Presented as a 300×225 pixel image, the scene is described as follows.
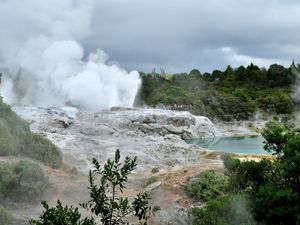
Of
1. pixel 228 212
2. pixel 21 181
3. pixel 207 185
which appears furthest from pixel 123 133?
pixel 228 212

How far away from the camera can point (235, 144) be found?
142 feet

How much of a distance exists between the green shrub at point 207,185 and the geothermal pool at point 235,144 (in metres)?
17.7

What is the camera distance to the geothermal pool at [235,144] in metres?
38.6

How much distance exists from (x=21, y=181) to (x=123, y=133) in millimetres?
22854

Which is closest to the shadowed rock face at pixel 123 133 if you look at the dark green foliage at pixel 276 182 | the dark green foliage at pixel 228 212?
the dark green foliage at pixel 276 182

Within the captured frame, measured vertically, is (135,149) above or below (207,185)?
above

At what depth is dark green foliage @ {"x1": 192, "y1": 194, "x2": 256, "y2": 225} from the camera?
11320 mm

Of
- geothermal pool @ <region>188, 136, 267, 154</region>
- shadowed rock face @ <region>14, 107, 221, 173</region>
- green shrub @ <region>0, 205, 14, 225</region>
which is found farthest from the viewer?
geothermal pool @ <region>188, 136, 267, 154</region>

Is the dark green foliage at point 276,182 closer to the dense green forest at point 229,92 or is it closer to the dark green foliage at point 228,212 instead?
the dark green foliage at point 228,212

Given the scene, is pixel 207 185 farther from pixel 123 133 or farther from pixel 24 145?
pixel 123 133

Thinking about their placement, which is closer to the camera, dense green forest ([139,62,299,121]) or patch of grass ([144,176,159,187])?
patch of grass ([144,176,159,187])

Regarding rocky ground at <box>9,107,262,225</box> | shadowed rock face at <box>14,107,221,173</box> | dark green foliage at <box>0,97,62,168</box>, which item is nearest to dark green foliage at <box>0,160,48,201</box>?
rocky ground at <box>9,107,262,225</box>

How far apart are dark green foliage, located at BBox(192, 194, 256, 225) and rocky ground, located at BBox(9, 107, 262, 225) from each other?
15.6ft

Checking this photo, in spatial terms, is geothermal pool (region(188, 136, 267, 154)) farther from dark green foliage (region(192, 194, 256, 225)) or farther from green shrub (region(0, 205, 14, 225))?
dark green foliage (region(192, 194, 256, 225))
